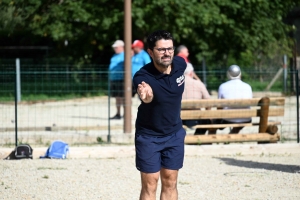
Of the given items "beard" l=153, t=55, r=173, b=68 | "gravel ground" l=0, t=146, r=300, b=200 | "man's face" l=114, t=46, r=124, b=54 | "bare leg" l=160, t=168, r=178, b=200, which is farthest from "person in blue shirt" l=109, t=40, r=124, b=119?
"beard" l=153, t=55, r=173, b=68

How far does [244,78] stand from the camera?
1694cm

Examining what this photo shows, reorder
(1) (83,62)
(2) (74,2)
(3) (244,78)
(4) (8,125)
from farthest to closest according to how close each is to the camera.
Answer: (1) (83,62), (2) (74,2), (3) (244,78), (4) (8,125)

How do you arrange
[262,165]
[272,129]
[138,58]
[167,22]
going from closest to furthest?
→ [262,165] < [272,129] < [138,58] < [167,22]

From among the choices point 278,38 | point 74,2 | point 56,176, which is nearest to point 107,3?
point 74,2

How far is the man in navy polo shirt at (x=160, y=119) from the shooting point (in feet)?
16.8

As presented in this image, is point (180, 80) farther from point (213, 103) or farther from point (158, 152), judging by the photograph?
point (213, 103)

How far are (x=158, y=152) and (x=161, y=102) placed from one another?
439 millimetres

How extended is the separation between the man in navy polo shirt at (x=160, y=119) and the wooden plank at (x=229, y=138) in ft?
15.8

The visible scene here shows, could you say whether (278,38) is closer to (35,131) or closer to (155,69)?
(35,131)

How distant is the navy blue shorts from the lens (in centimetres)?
528

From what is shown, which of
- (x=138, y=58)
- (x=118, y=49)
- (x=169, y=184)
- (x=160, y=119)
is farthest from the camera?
(x=118, y=49)

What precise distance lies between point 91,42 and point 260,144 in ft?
41.9

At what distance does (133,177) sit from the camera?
8.19 m

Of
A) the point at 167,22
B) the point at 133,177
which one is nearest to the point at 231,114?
the point at 133,177
